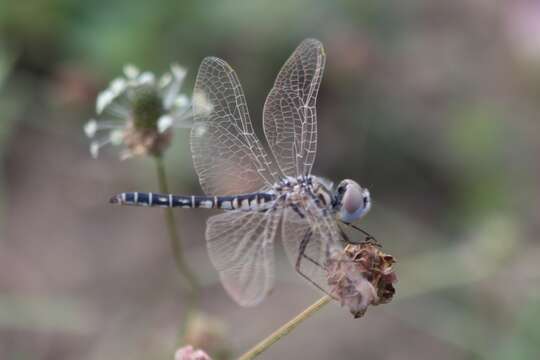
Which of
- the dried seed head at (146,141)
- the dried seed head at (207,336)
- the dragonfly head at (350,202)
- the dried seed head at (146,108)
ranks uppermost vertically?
the dried seed head at (146,108)

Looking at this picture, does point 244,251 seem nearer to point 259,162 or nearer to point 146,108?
point 259,162

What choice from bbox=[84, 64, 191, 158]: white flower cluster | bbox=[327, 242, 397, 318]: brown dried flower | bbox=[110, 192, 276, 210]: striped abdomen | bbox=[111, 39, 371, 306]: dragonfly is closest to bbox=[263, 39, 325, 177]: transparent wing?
bbox=[111, 39, 371, 306]: dragonfly

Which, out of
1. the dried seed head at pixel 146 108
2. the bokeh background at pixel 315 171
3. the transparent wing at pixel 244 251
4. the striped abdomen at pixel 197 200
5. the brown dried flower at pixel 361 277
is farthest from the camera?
the bokeh background at pixel 315 171

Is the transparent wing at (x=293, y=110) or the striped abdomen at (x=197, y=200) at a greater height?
the transparent wing at (x=293, y=110)

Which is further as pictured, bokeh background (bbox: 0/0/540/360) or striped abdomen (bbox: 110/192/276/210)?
bokeh background (bbox: 0/0/540/360)

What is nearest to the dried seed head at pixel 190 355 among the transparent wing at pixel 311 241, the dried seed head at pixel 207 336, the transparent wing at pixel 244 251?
the transparent wing at pixel 244 251

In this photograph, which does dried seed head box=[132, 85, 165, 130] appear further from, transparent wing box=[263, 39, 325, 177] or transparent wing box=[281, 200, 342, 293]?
transparent wing box=[281, 200, 342, 293]

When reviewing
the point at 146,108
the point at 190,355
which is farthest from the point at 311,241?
the point at 146,108

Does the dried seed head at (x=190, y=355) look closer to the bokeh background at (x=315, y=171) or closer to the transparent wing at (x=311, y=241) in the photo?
the transparent wing at (x=311, y=241)
